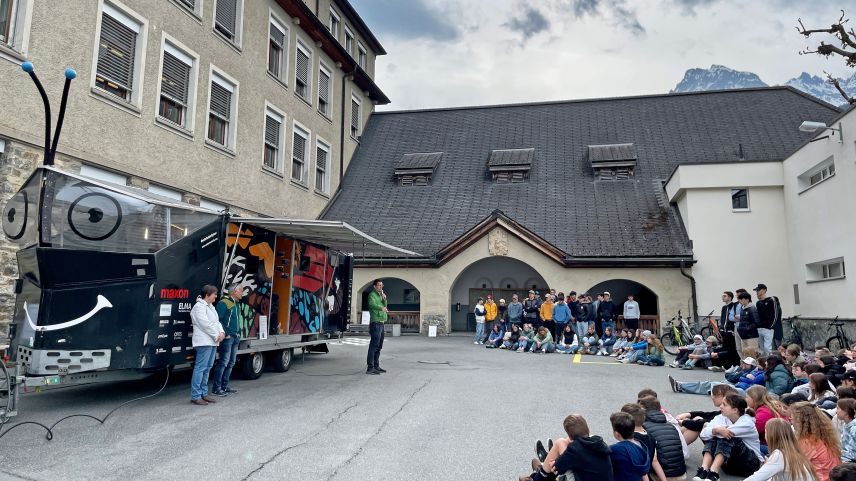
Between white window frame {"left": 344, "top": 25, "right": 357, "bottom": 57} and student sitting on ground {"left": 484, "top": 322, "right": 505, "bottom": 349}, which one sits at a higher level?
white window frame {"left": 344, "top": 25, "right": 357, "bottom": 57}

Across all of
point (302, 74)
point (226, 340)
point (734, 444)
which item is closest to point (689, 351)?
point (734, 444)

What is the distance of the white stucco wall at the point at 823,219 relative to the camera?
46.1 ft

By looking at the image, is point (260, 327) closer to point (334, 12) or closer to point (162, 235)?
Answer: point (162, 235)

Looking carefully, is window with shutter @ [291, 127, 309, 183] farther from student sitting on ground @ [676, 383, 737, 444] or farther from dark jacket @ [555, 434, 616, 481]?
dark jacket @ [555, 434, 616, 481]

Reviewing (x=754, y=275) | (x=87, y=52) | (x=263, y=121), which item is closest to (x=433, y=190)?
(x=263, y=121)

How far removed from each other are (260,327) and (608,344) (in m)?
10.5

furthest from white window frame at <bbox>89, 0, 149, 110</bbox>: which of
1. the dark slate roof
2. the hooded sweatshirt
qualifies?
the hooded sweatshirt

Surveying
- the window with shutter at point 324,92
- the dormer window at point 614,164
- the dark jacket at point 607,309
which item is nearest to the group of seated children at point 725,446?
the dark jacket at point 607,309

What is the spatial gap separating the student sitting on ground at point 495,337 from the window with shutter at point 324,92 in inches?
503

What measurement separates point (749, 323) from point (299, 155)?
17356 millimetres

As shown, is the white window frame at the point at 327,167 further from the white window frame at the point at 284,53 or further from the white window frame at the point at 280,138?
the white window frame at the point at 284,53

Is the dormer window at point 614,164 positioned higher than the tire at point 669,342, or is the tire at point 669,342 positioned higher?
the dormer window at point 614,164

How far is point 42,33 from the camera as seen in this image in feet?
37.3

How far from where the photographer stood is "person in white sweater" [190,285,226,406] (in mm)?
8242
